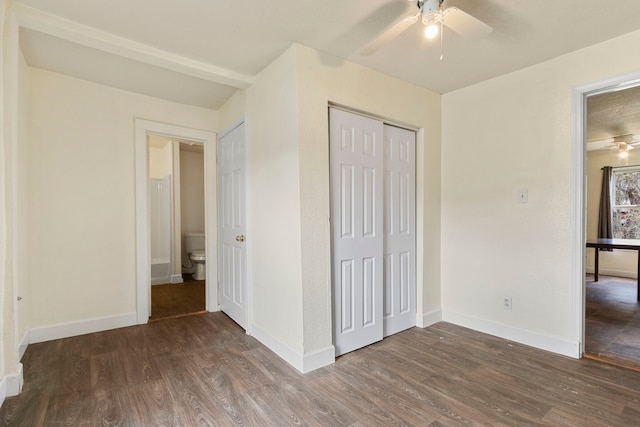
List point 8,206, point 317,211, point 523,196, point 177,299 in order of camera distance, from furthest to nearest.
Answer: point 177,299
point 523,196
point 317,211
point 8,206

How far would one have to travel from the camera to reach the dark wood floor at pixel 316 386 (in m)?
1.72

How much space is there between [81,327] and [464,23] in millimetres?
3894

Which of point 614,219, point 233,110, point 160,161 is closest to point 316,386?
point 233,110

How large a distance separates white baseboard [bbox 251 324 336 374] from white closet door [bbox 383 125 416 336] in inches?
29.7

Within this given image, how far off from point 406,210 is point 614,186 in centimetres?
535

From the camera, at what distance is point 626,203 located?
558 cm

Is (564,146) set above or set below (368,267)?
above

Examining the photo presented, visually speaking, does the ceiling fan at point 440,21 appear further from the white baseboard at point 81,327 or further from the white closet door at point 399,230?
the white baseboard at point 81,327

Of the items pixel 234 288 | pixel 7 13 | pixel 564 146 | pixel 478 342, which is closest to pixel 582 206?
pixel 564 146

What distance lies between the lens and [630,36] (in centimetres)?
218

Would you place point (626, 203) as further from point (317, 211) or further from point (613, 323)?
point (317, 211)

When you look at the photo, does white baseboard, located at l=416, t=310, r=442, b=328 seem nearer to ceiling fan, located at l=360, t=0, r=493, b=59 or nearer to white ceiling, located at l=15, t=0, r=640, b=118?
white ceiling, located at l=15, t=0, r=640, b=118

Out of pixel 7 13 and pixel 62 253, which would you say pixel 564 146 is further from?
pixel 62 253

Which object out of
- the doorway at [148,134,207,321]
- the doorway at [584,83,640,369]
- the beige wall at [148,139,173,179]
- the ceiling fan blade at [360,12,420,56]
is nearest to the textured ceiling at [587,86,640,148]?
the doorway at [584,83,640,369]
